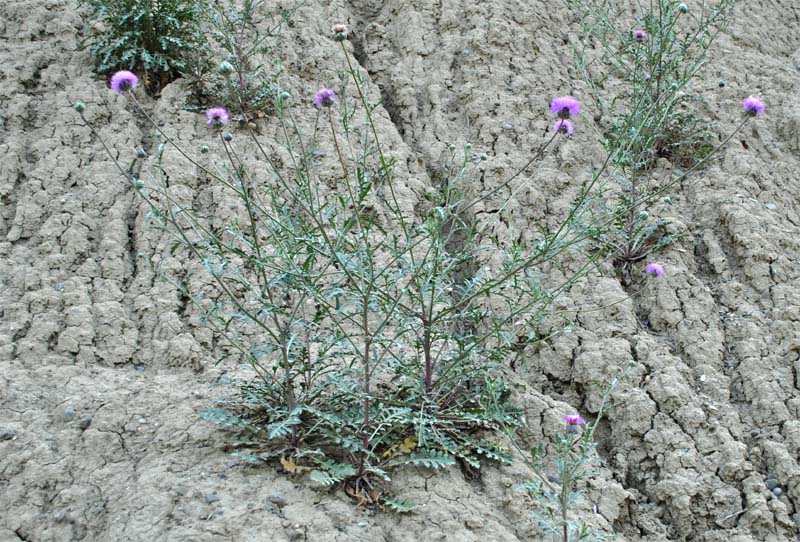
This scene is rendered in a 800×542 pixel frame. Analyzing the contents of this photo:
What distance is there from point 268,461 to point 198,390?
0.57 m

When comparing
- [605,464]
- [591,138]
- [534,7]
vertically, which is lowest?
[605,464]

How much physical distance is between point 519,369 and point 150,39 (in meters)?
3.04

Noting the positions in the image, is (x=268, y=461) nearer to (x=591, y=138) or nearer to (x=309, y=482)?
(x=309, y=482)

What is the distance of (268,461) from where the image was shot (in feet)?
9.05

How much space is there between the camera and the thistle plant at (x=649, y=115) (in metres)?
3.94

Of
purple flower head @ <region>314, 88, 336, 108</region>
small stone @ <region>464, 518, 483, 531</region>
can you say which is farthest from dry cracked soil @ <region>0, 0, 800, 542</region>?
purple flower head @ <region>314, 88, 336, 108</region>

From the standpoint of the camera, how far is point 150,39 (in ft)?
14.6

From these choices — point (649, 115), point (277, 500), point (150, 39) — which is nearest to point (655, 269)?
point (649, 115)

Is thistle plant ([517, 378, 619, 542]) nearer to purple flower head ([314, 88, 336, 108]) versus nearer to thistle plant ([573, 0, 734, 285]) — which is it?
thistle plant ([573, 0, 734, 285])

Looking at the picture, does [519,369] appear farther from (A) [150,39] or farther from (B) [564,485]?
(A) [150,39]

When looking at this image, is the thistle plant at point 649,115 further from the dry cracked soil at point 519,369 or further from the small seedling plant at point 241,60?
the small seedling plant at point 241,60

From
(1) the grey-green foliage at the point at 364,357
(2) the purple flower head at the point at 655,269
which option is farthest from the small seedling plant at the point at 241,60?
(2) the purple flower head at the point at 655,269

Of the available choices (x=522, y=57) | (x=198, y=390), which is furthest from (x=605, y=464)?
(x=522, y=57)

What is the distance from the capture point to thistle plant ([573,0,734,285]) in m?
3.94
